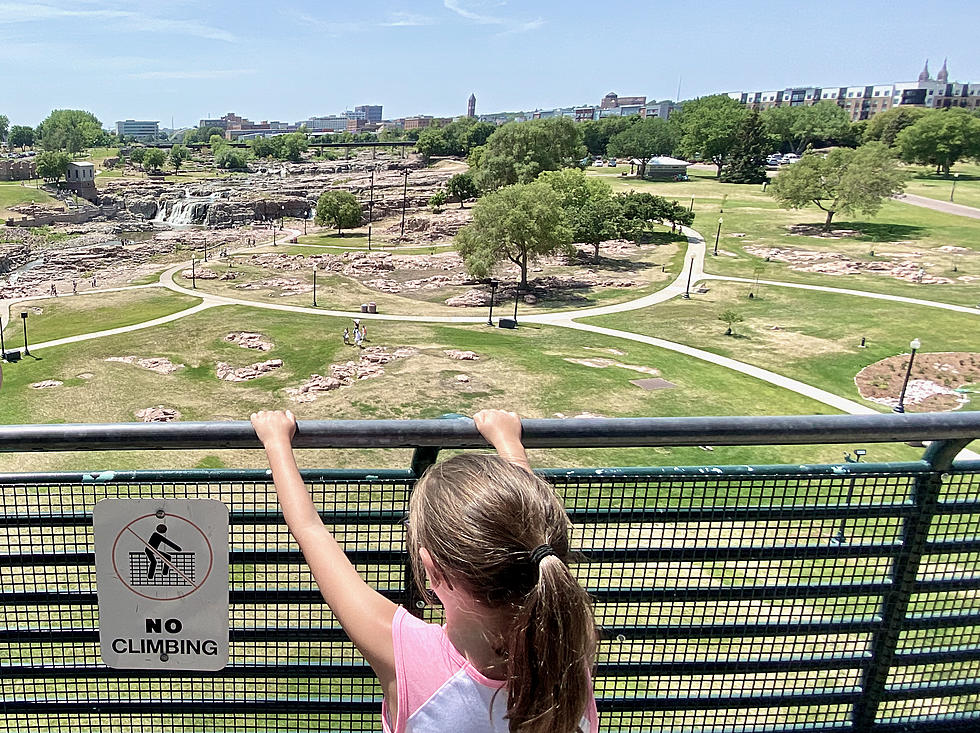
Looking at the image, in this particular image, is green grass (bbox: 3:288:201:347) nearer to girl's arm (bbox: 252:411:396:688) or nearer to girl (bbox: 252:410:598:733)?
girl's arm (bbox: 252:411:396:688)

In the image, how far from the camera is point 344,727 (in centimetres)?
374

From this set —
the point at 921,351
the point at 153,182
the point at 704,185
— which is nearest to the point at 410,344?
the point at 921,351

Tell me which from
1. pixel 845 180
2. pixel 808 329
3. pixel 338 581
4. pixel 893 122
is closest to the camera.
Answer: pixel 338 581

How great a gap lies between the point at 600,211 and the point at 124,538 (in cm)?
6434

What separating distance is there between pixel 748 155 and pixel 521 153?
3668 cm

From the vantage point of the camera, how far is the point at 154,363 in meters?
37.7

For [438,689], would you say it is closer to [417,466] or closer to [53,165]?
[417,466]

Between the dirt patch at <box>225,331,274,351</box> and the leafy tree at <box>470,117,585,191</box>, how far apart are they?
55.7m

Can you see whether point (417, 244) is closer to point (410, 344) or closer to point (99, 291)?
point (99, 291)

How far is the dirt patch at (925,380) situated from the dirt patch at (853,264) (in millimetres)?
20291

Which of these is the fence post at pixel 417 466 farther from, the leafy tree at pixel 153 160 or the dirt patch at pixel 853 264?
the leafy tree at pixel 153 160

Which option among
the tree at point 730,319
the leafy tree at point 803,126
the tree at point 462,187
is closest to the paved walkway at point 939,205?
the tree at point 730,319

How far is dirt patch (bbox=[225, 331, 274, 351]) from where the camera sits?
40594 millimetres

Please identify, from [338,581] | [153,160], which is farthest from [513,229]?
[153,160]
